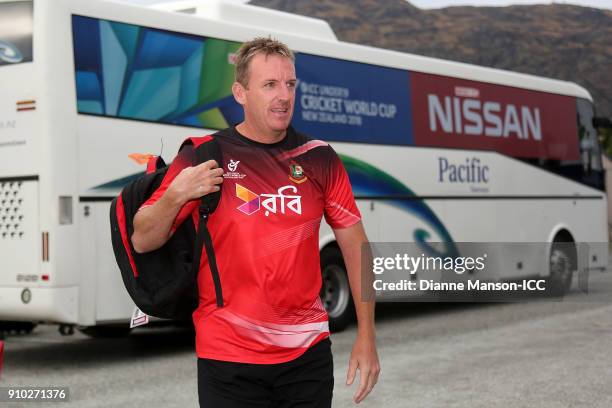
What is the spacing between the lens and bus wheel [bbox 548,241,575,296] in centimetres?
1662

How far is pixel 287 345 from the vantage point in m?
3.45

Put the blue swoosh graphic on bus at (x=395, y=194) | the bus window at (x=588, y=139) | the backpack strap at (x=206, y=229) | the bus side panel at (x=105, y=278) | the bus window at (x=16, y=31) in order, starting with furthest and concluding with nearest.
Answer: the bus window at (x=588, y=139) < the blue swoosh graphic on bus at (x=395, y=194) < the bus side panel at (x=105, y=278) < the bus window at (x=16, y=31) < the backpack strap at (x=206, y=229)

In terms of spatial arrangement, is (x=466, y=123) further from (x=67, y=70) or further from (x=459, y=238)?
(x=67, y=70)

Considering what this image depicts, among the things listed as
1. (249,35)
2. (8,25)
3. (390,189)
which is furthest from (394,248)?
(8,25)

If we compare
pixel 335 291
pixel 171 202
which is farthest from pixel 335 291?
pixel 171 202

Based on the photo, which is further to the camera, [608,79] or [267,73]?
[608,79]

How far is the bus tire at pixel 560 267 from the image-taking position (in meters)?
16.6

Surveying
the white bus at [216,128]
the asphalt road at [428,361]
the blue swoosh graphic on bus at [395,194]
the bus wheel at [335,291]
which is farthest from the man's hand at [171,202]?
the blue swoosh graphic on bus at [395,194]

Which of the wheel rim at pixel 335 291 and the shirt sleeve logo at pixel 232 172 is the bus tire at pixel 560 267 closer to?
the wheel rim at pixel 335 291

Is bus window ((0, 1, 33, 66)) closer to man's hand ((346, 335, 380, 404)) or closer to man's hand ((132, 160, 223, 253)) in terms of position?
man's hand ((132, 160, 223, 253))

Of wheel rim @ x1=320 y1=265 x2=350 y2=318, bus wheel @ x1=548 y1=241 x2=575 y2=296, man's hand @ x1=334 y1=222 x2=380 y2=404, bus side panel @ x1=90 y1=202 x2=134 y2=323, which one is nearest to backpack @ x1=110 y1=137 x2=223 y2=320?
man's hand @ x1=334 y1=222 x2=380 y2=404

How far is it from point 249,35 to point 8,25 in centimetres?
287

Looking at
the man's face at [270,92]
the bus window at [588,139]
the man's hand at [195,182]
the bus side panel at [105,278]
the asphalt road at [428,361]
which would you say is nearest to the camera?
the man's hand at [195,182]

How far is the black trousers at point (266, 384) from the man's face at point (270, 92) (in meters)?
0.76
